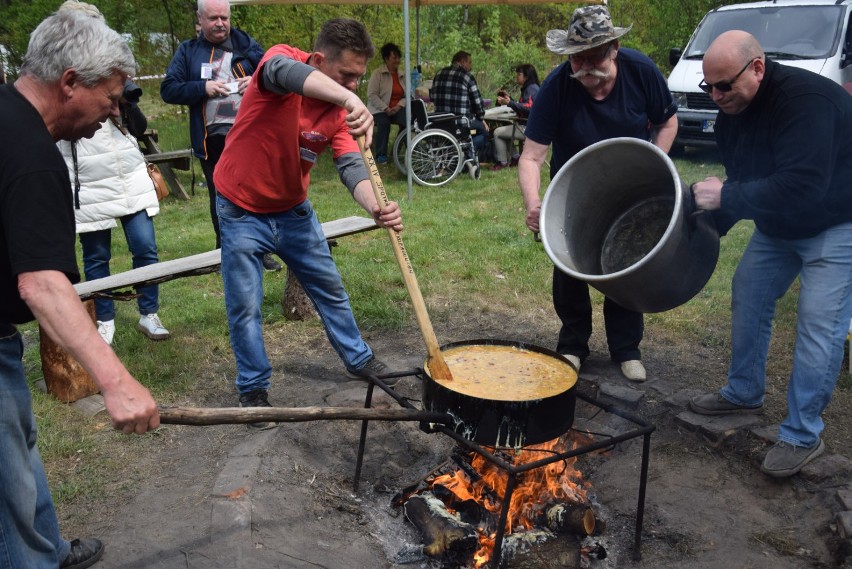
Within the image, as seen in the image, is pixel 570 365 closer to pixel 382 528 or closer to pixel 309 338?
pixel 382 528

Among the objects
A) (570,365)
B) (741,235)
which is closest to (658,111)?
(570,365)

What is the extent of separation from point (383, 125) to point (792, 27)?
5.70m

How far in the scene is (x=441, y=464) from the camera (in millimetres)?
3535

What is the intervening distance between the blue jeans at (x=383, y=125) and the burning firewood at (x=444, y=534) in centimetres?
907

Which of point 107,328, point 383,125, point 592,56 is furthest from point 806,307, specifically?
point 383,125

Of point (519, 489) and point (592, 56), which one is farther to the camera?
point (592, 56)

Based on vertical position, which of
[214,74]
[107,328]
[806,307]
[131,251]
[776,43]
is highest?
[214,74]

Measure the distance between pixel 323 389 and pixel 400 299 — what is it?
1413mm

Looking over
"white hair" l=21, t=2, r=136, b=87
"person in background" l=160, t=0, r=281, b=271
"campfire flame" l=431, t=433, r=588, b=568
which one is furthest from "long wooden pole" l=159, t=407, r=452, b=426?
"person in background" l=160, t=0, r=281, b=271

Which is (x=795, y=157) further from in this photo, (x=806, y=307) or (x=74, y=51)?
(x=74, y=51)

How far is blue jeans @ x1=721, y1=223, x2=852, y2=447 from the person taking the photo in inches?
126

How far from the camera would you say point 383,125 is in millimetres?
11672

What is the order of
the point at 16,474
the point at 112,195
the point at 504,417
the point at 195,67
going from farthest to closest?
the point at 195,67, the point at 112,195, the point at 504,417, the point at 16,474

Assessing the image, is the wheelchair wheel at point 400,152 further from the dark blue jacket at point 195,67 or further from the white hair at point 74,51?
the white hair at point 74,51
